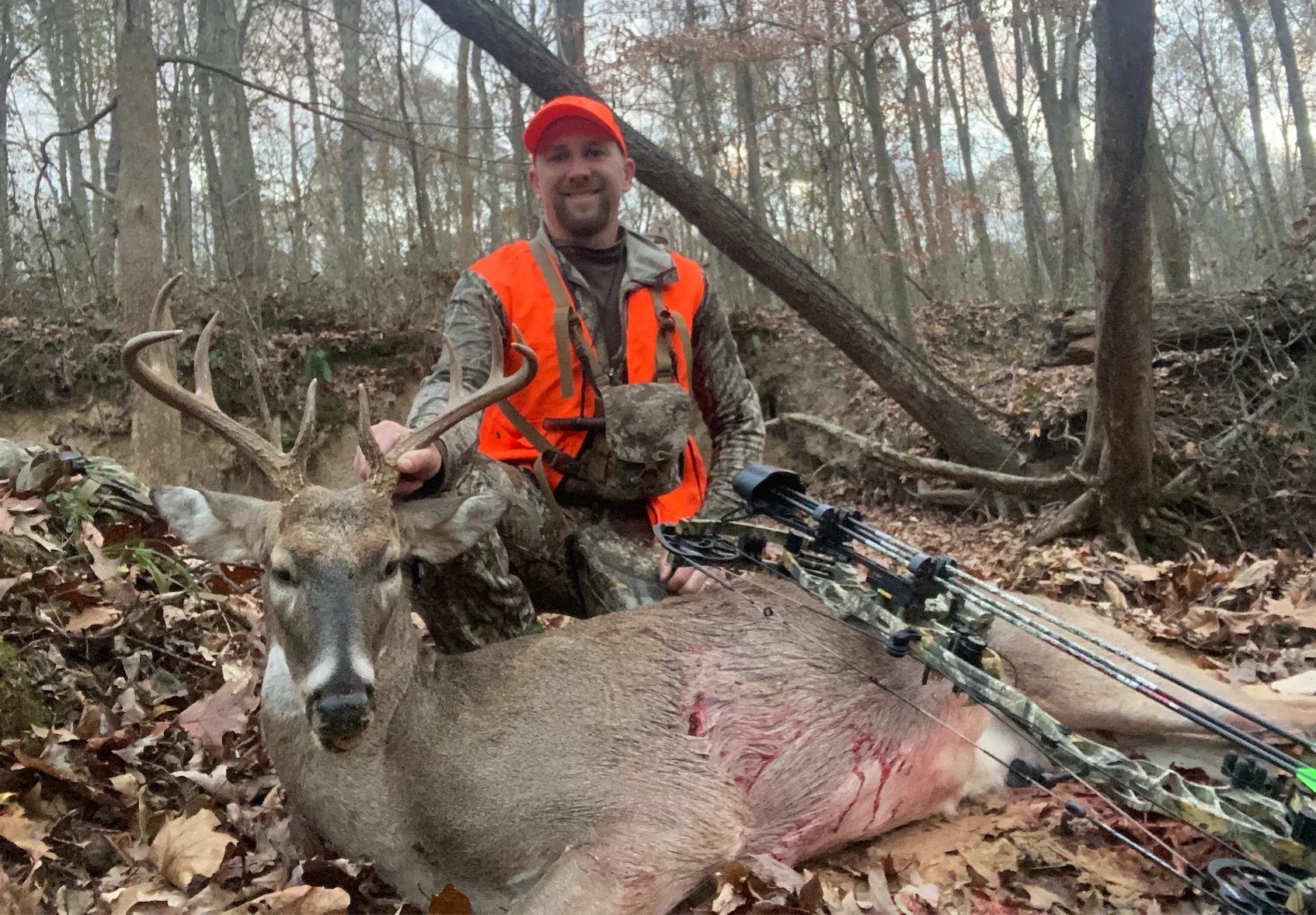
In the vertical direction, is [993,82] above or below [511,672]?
above

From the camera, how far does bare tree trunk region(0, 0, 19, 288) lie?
10.7 m

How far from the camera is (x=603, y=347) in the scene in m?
4.78

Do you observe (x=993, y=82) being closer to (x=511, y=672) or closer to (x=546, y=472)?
(x=546, y=472)

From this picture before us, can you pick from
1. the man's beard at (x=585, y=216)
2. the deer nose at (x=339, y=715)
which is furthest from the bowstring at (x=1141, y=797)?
the man's beard at (x=585, y=216)

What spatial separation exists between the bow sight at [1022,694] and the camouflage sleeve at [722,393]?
2.84 ft

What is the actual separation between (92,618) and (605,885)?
2526 mm

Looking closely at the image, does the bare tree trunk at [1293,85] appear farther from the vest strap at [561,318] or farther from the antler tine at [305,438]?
the antler tine at [305,438]

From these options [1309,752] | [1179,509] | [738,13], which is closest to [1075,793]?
[1309,752]

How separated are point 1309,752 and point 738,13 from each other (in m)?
14.2

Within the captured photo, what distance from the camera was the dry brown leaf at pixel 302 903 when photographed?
272 cm

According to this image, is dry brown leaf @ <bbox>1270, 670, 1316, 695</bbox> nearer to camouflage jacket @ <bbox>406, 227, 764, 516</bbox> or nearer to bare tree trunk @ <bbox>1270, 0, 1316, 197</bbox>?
camouflage jacket @ <bbox>406, 227, 764, 516</bbox>

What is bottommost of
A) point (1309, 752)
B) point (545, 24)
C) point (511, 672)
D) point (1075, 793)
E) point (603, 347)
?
point (1075, 793)

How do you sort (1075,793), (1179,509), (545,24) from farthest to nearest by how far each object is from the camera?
1. (545,24)
2. (1179,509)
3. (1075,793)

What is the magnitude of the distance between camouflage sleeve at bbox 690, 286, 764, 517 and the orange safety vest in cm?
33
